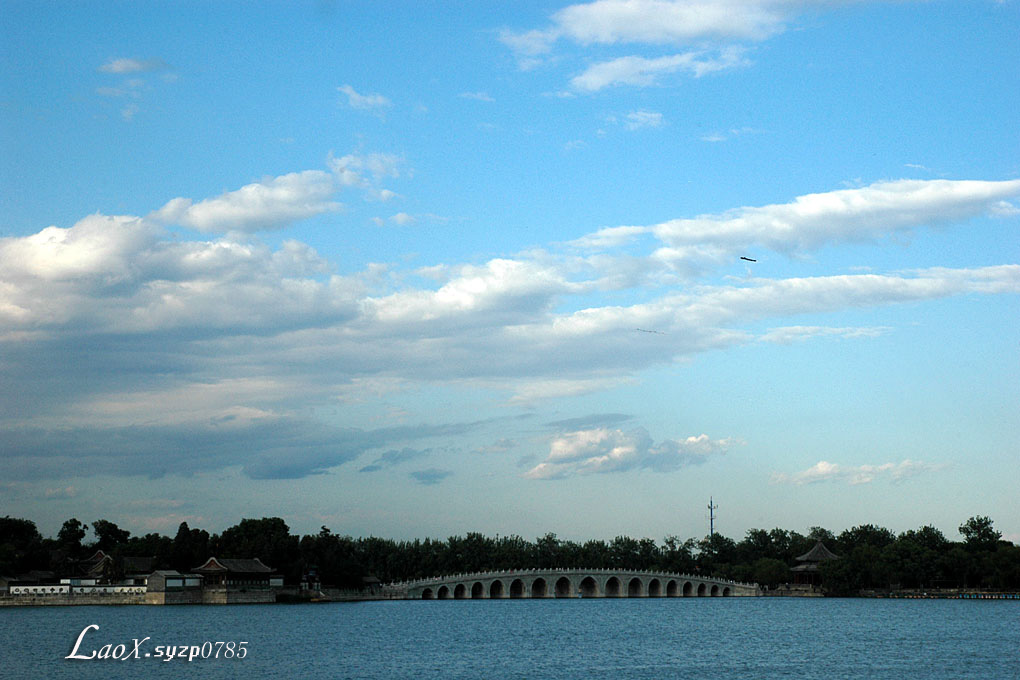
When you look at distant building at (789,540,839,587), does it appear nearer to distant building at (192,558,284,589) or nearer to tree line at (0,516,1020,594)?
tree line at (0,516,1020,594)

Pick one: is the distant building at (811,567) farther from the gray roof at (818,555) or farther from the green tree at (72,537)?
the green tree at (72,537)

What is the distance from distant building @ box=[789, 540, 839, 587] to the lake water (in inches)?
1544

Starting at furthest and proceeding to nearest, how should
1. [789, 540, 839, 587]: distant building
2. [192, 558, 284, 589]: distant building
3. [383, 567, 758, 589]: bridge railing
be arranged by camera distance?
[789, 540, 839, 587]: distant building → [383, 567, 758, 589]: bridge railing → [192, 558, 284, 589]: distant building

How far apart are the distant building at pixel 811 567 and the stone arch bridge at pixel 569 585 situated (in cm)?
641

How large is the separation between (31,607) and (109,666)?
209 ft

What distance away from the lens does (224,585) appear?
108m

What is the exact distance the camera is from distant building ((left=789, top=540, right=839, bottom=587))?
5896 inches

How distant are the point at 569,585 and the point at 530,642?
8293 centimetres

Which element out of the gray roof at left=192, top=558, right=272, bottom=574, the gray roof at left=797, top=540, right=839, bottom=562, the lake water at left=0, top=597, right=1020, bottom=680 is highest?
the gray roof at left=797, top=540, right=839, bottom=562

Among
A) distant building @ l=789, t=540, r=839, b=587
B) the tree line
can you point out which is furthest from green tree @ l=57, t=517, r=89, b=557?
distant building @ l=789, t=540, r=839, b=587

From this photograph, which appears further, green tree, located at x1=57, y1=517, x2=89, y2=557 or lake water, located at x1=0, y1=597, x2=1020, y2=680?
green tree, located at x1=57, y1=517, x2=89, y2=557

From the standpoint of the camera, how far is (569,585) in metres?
151

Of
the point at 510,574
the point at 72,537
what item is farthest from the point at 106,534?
the point at 510,574

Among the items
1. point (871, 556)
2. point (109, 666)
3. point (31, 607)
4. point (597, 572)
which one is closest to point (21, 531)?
point (31, 607)
